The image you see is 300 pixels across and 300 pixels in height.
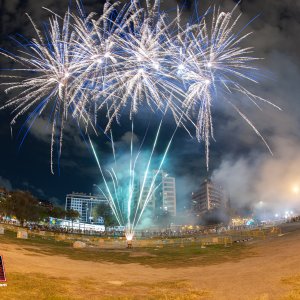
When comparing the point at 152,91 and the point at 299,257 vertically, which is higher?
the point at 152,91

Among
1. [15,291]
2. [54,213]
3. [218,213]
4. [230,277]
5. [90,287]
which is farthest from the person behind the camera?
[218,213]

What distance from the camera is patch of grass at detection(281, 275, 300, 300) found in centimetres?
1363

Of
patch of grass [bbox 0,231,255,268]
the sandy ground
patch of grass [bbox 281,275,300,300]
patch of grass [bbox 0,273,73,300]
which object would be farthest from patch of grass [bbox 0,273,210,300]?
patch of grass [bbox 0,231,255,268]

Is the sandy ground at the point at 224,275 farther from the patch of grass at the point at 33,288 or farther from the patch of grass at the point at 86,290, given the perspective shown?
the patch of grass at the point at 33,288

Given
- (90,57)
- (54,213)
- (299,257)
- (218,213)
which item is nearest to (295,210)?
(218,213)

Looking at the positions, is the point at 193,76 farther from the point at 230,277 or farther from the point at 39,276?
the point at 39,276

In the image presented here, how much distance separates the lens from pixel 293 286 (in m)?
15.6

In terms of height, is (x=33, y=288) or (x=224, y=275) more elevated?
(x=33, y=288)

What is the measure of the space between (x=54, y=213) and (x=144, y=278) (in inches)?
4779

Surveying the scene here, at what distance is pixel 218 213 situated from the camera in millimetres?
180625

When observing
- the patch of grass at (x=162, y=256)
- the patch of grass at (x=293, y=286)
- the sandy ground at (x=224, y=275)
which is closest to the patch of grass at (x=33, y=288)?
the sandy ground at (x=224, y=275)

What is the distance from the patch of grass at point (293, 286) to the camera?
13626 millimetres

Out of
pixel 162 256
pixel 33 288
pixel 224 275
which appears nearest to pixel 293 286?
pixel 224 275

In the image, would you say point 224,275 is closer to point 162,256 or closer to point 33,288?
point 33,288
